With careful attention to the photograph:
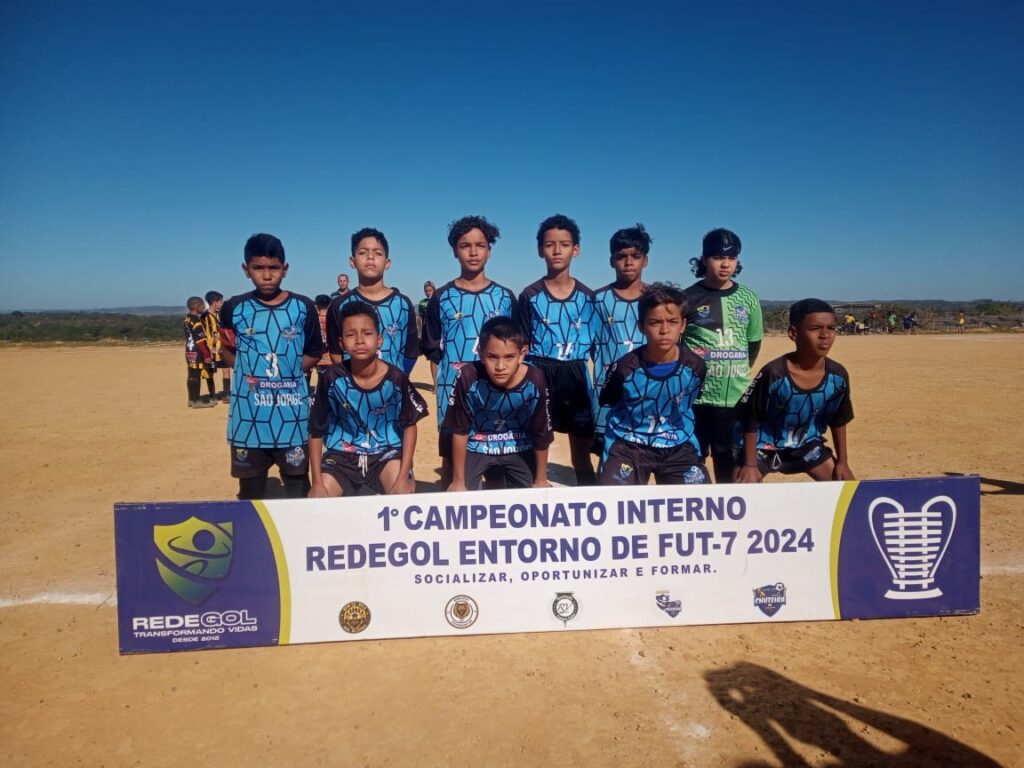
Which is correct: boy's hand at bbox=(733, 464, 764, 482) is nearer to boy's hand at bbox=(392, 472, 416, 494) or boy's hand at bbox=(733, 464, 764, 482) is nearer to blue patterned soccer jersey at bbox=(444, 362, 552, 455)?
blue patterned soccer jersey at bbox=(444, 362, 552, 455)

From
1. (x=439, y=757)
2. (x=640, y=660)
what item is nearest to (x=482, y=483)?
(x=640, y=660)

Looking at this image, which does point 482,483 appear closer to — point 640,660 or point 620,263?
point 640,660

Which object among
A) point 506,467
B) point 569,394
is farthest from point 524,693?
point 569,394

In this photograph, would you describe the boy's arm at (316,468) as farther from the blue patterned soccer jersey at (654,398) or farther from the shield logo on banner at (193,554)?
the blue patterned soccer jersey at (654,398)

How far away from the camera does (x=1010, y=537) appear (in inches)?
179

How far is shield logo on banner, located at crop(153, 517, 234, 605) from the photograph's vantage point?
3.09 m

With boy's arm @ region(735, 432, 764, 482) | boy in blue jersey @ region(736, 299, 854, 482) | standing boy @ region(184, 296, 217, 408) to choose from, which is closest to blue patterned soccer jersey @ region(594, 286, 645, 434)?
boy in blue jersey @ region(736, 299, 854, 482)

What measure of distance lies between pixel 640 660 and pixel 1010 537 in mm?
3456

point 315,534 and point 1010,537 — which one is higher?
point 315,534

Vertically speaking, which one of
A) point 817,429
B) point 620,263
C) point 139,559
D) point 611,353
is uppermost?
point 620,263

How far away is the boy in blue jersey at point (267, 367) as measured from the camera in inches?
162

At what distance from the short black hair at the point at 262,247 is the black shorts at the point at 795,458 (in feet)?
11.8

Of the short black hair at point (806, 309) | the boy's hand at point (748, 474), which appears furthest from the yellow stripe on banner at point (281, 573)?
the short black hair at point (806, 309)

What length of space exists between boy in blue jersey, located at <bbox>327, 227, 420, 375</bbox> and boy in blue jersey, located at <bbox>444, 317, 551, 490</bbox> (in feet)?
3.10
